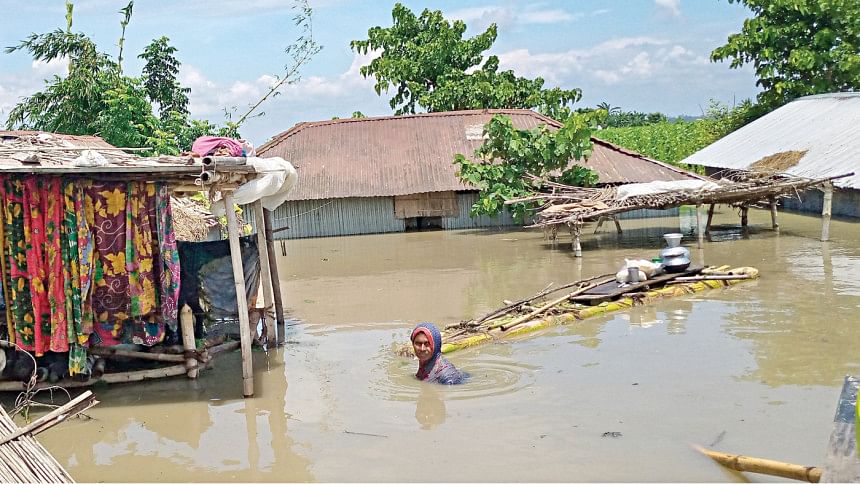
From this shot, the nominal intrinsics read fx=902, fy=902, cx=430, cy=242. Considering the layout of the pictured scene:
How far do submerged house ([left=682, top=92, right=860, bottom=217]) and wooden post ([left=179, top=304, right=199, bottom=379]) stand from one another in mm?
12916

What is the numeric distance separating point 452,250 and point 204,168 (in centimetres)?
1069

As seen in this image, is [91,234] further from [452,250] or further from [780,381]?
[452,250]

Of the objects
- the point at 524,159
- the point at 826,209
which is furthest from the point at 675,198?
the point at 524,159

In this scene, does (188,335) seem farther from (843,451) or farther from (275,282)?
(843,451)

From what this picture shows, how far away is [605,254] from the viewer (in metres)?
16.3

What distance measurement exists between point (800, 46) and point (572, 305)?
18.8 meters

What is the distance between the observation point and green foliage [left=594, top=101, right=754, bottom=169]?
30000 mm

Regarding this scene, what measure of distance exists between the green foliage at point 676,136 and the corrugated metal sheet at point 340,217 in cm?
1146

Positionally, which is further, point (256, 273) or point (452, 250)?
point (452, 250)

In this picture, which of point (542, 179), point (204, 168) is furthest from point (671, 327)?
point (542, 179)

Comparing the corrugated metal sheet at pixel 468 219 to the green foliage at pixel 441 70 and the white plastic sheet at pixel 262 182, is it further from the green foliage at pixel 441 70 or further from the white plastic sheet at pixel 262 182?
the white plastic sheet at pixel 262 182

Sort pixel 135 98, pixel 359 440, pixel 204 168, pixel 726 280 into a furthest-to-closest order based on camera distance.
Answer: pixel 135 98, pixel 726 280, pixel 204 168, pixel 359 440

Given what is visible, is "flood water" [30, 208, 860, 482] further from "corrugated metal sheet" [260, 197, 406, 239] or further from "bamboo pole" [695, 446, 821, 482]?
"corrugated metal sheet" [260, 197, 406, 239]

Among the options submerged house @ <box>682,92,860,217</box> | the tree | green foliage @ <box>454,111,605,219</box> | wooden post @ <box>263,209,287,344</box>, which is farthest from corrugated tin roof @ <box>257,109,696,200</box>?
wooden post @ <box>263,209,287,344</box>
